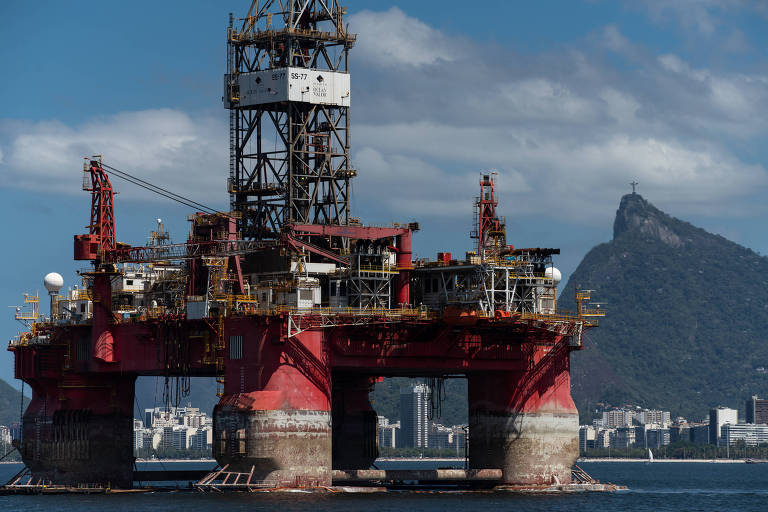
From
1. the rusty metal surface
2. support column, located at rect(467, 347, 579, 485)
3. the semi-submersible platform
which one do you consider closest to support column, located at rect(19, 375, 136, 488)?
the semi-submersible platform

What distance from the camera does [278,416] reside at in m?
95.5

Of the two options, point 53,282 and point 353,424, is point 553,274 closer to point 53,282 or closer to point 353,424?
point 353,424

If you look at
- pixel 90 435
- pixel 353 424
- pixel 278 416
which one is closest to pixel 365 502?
pixel 278 416

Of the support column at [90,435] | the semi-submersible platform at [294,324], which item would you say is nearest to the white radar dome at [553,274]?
the semi-submersible platform at [294,324]

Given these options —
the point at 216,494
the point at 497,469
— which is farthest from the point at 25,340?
the point at 497,469

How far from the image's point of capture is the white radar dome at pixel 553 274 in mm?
105500

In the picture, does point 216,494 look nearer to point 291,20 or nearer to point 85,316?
point 85,316

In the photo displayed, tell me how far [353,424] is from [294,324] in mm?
23103

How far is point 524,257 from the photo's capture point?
4094 inches

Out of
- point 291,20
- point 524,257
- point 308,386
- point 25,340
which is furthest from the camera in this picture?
point 25,340

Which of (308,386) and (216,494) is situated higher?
(308,386)

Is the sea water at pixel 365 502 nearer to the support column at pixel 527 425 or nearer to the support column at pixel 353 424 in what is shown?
the support column at pixel 527 425

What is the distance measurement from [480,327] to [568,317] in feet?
23.7

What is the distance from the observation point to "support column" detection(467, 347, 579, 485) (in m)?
106
